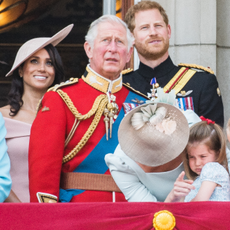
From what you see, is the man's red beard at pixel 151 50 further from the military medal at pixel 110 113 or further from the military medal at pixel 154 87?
the military medal at pixel 110 113

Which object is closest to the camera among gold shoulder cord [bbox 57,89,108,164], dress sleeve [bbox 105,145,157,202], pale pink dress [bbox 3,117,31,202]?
dress sleeve [bbox 105,145,157,202]

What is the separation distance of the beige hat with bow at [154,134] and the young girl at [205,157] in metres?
0.11

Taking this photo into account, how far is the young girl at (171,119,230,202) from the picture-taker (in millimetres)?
2100

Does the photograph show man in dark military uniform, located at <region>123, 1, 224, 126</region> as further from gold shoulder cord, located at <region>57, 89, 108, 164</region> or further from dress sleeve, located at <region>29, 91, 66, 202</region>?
dress sleeve, located at <region>29, 91, 66, 202</region>

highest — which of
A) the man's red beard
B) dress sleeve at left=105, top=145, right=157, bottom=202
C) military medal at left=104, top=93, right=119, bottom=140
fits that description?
the man's red beard

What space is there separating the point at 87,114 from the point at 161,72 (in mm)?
801

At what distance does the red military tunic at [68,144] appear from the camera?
2301mm

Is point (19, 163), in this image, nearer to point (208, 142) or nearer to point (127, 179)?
point (127, 179)

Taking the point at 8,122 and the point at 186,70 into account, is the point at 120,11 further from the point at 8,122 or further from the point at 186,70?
the point at 8,122

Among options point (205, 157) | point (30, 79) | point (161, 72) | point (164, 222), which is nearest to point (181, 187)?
point (164, 222)

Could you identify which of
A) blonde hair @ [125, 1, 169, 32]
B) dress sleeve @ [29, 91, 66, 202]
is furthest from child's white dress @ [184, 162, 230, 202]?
blonde hair @ [125, 1, 169, 32]

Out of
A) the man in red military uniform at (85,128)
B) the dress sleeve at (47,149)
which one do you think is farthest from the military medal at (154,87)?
the dress sleeve at (47,149)

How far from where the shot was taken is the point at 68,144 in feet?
7.97

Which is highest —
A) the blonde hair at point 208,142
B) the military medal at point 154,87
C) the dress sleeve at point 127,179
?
the military medal at point 154,87
